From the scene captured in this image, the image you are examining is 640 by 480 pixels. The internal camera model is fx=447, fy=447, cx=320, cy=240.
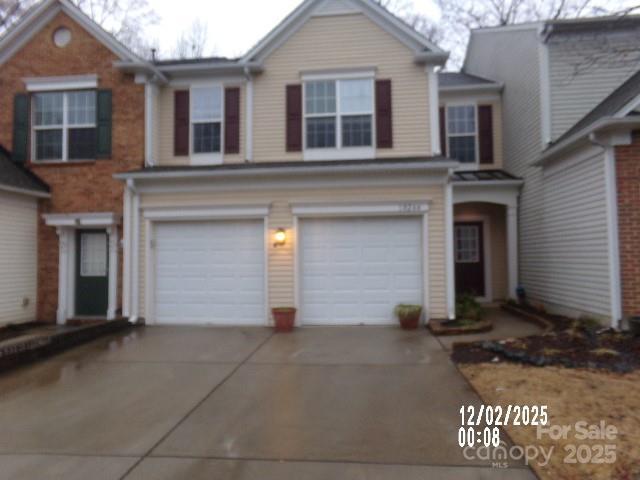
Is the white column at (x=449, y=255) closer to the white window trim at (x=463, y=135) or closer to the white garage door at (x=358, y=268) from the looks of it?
the white garage door at (x=358, y=268)

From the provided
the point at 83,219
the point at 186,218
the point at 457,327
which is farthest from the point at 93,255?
the point at 457,327

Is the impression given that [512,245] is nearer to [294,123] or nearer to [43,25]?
[294,123]

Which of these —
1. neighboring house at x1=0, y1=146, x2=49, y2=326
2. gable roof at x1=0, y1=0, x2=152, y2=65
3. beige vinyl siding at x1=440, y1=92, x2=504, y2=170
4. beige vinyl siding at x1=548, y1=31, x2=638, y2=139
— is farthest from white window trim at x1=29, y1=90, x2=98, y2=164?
beige vinyl siding at x1=548, y1=31, x2=638, y2=139

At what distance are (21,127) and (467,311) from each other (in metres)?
11.4

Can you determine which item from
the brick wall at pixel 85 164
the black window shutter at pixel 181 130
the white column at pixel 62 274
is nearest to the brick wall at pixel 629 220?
the black window shutter at pixel 181 130

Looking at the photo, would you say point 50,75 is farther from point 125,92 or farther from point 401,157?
point 401,157

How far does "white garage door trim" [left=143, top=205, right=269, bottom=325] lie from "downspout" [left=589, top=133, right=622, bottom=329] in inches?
261

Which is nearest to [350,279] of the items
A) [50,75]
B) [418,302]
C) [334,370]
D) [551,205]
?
[418,302]

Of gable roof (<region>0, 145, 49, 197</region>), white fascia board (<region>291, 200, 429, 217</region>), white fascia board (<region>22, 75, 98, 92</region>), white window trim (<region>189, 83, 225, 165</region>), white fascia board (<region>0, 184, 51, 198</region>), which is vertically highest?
white fascia board (<region>22, 75, 98, 92</region>)

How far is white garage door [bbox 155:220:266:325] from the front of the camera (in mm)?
10039

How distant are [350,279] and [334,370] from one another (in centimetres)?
362

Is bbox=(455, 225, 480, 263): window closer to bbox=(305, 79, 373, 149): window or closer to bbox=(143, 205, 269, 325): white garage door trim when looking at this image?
bbox=(305, 79, 373, 149): window

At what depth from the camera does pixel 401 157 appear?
10.2 m

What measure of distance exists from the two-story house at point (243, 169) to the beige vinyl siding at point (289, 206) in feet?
0.10
